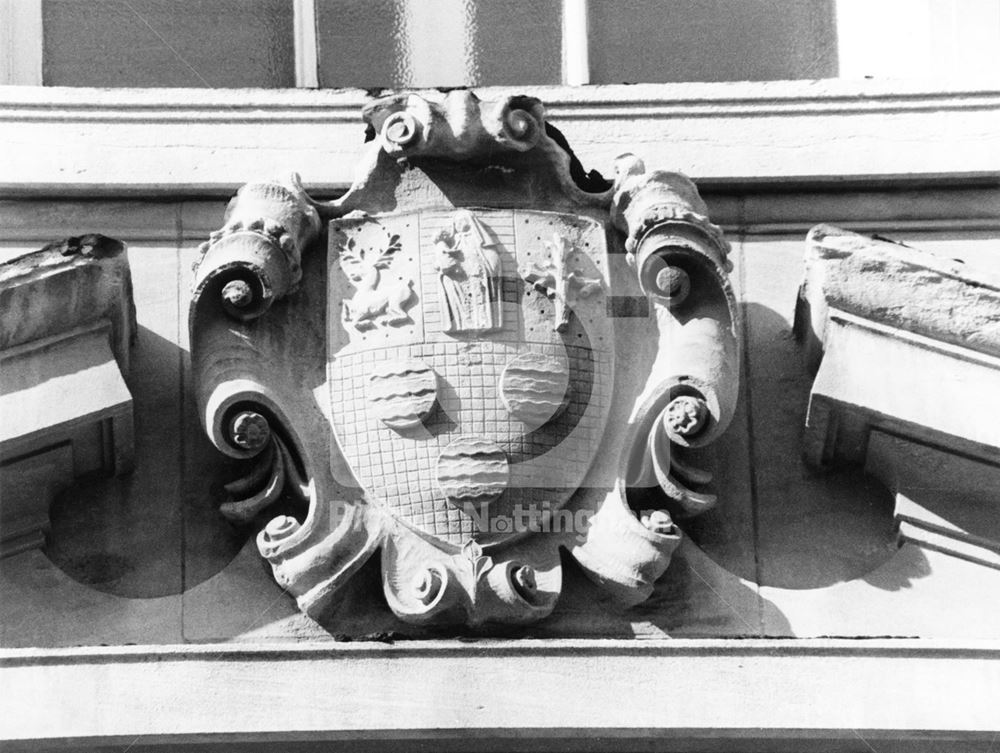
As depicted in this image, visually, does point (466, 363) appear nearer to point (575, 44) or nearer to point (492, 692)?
point (492, 692)

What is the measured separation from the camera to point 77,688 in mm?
6496

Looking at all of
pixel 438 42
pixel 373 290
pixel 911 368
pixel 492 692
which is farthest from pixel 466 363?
pixel 438 42

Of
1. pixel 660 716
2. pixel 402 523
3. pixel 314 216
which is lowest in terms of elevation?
pixel 660 716

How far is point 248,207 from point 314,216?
0.57 feet

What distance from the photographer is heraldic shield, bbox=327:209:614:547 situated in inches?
261

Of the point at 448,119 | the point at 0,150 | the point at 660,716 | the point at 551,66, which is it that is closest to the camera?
the point at 660,716

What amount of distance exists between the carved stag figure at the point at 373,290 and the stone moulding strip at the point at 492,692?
83cm

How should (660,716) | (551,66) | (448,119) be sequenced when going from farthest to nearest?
(551,66), (448,119), (660,716)

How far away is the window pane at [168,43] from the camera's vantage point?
793 cm

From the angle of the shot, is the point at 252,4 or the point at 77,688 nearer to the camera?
the point at 77,688

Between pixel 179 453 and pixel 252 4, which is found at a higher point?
pixel 252 4

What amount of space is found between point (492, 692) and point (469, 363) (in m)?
0.82

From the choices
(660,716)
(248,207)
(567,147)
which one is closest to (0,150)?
(248,207)

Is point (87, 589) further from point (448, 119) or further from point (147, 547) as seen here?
point (448, 119)
